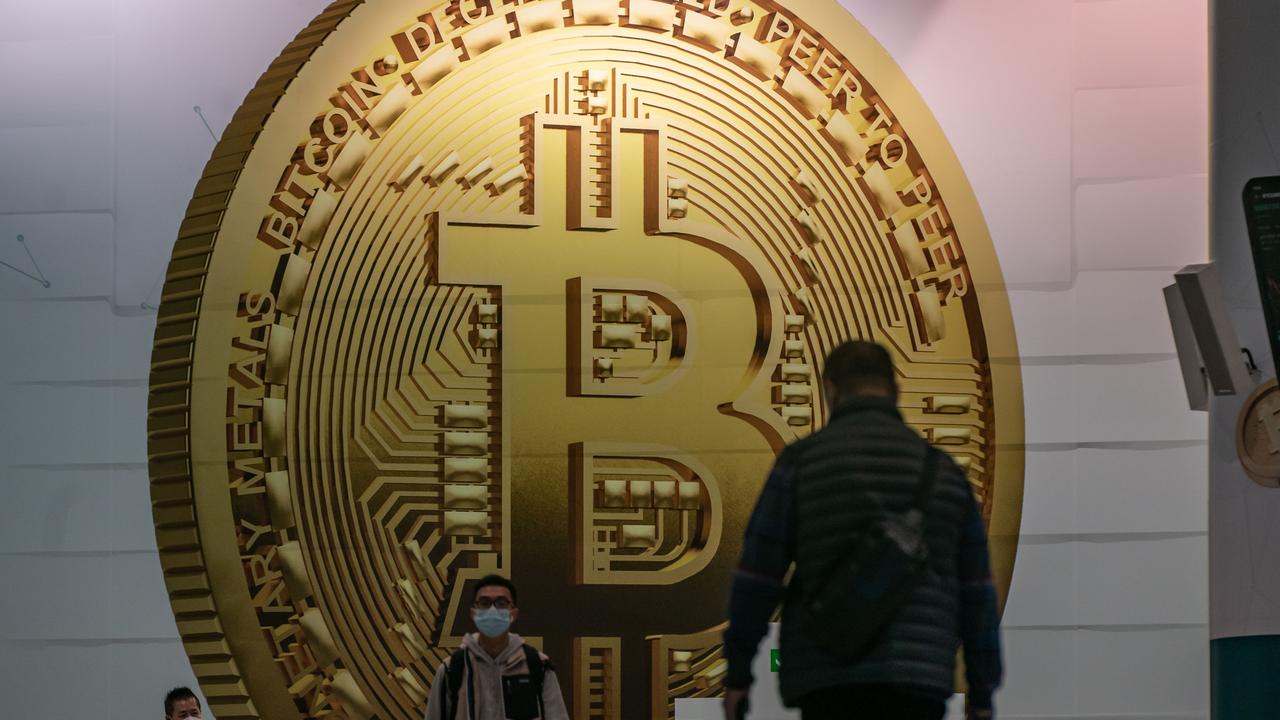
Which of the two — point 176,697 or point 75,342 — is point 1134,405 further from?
point 75,342

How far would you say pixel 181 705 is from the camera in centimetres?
473

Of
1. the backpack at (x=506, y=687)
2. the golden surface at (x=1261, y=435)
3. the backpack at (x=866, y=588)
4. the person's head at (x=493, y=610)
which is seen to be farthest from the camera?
the golden surface at (x=1261, y=435)

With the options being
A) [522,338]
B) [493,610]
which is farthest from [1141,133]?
[493,610]

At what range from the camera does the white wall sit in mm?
4973

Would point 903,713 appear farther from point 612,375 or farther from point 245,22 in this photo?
point 245,22

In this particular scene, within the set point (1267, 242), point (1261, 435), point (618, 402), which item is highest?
point (1267, 242)

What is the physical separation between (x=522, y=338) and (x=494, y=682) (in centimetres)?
123

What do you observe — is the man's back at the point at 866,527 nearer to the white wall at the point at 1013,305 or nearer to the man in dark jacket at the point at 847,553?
the man in dark jacket at the point at 847,553

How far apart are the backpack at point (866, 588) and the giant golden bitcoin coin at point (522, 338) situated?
2.44m

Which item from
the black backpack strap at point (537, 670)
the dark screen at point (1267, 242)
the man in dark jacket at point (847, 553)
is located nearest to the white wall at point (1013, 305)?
the dark screen at point (1267, 242)

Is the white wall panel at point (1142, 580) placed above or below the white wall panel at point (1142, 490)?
below

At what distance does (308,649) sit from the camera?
4957 mm

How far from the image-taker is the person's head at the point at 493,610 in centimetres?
435

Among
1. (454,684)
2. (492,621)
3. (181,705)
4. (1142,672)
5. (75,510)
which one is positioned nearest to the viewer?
(454,684)
